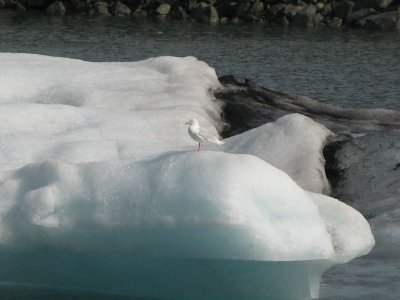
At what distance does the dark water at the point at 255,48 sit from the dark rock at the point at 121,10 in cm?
162

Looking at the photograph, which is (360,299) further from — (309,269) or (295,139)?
(295,139)

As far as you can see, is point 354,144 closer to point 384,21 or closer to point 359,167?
point 359,167

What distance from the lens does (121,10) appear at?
52.7 meters

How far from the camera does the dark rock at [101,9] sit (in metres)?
52.9

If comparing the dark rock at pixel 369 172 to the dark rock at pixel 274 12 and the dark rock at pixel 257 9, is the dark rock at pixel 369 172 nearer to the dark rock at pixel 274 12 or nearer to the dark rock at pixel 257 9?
the dark rock at pixel 274 12

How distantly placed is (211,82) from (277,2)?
33928mm

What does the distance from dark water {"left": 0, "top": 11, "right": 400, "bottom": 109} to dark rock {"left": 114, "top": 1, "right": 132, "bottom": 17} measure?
1620 millimetres

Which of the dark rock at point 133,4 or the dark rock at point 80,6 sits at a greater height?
the dark rock at point 133,4

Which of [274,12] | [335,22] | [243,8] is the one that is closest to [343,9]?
[335,22]

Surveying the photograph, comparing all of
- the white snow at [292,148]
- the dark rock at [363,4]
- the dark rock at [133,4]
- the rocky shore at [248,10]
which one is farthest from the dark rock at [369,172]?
the dark rock at [133,4]

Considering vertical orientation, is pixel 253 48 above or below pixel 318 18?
above

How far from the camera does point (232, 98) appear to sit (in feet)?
53.7

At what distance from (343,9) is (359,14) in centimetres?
136

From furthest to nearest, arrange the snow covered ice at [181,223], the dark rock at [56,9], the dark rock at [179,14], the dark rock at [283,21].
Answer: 1. the dark rock at [56,9]
2. the dark rock at [179,14]
3. the dark rock at [283,21]
4. the snow covered ice at [181,223]
